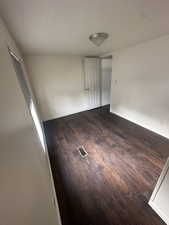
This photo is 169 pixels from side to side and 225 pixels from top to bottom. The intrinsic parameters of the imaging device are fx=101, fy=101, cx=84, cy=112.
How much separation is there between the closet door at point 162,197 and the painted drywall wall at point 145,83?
172 cm

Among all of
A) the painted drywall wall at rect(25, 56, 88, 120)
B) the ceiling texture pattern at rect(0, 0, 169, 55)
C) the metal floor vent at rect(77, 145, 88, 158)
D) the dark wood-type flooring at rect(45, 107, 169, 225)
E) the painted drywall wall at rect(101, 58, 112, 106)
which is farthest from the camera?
the painted drywall wall at rect(101, 58, 112, 106)

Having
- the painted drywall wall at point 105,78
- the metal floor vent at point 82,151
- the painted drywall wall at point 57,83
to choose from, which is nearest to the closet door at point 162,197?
the metal floor vent at point 82,151

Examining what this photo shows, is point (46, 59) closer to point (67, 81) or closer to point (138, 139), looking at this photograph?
point (67, 81)

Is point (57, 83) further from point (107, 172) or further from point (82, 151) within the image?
point (107, 172)

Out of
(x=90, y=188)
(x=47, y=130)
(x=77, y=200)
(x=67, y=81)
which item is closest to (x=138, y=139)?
(x=90, y=188)

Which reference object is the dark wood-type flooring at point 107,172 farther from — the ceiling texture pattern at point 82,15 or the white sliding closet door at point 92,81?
the ceiling texture pattern at point 82,15

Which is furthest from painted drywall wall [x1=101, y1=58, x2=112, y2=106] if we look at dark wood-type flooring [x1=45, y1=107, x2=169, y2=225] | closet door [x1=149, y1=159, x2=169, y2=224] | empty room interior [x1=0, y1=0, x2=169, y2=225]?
closet door [x1=149, y1=159, x2=169, y2=224]

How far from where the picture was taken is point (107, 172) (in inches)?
66.1

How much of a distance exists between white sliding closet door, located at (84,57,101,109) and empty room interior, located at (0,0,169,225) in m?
0.04

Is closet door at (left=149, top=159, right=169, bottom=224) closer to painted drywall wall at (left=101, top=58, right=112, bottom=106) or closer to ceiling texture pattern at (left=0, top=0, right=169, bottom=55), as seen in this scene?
ceiling texture pattern at (left=0, top=0, right=169, bottom=55)

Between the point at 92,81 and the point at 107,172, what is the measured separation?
3340 millimetres

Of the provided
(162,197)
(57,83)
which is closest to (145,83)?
(162,197)

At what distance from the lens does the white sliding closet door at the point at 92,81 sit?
12.5 ft

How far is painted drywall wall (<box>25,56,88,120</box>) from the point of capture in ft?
10.3
